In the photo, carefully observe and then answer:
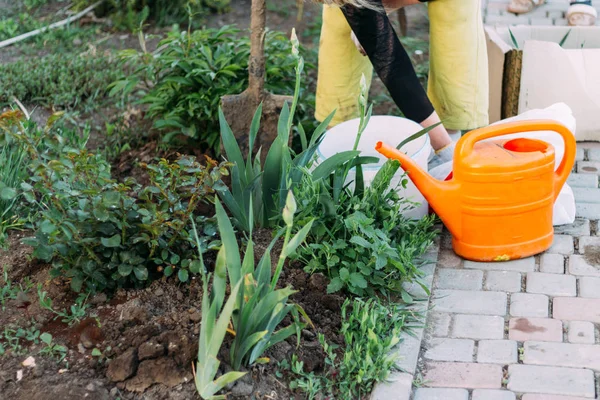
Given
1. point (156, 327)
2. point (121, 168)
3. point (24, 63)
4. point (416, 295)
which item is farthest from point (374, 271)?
point (24, 63)

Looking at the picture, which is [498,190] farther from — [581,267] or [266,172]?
[266,172]

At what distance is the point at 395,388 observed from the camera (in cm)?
239

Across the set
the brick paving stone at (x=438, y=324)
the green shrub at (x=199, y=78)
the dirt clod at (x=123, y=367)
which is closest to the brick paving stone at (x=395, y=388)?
the brick paving stone at (x=438, y=324)

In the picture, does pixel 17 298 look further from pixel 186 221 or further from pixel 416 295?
pixel 416 295

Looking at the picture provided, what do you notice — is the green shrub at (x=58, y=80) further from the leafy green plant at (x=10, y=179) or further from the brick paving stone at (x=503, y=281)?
the brick paving stone at (x=503, y=281)

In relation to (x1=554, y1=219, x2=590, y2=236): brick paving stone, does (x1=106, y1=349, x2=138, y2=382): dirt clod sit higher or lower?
higher

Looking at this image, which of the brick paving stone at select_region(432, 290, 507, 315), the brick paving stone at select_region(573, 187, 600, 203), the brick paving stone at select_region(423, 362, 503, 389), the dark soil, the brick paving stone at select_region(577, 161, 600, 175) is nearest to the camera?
the dark soil

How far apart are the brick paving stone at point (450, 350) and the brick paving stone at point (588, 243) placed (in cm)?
74

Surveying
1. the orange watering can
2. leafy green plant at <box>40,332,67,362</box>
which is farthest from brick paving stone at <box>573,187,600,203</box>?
leafy green plant at <box>40,332,67,362</box>

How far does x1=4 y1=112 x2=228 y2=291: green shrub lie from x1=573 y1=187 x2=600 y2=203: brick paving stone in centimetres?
156

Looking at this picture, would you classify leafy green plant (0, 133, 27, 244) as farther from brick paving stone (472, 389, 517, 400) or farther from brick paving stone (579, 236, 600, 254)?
brick paving stone (579, 236, 600, 254)

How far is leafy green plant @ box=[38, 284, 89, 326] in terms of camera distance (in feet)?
8.54

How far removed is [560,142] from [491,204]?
1.66 ft

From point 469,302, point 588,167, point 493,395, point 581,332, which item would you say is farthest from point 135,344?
point 588,167
